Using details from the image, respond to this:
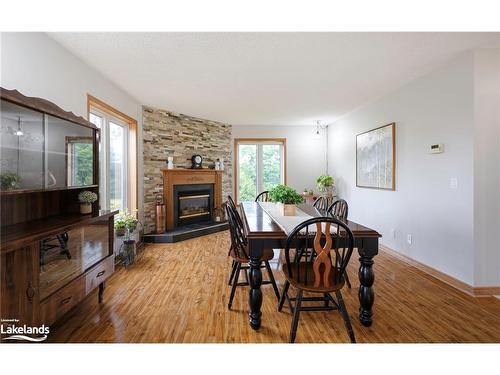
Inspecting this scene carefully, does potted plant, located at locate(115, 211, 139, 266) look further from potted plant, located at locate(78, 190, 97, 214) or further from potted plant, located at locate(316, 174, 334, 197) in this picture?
potted plant, located at locate(316, 174, 334, 197)

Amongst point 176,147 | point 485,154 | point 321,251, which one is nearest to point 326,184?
point 176,147

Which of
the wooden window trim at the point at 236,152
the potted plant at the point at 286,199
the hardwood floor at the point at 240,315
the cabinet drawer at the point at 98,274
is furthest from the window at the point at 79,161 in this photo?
the wooden window trim at the point at 236,152

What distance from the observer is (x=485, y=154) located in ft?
8.86

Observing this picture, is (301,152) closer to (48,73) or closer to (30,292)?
(48,73)

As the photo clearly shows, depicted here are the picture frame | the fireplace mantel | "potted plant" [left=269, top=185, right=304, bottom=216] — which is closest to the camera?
"potted plant" [left=269, top=185, right=304, bottom=216]

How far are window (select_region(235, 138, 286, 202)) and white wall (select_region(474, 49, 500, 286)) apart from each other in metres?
4.26

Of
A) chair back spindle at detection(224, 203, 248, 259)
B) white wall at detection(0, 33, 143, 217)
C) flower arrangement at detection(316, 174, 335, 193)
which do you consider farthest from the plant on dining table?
flower arrangement at detection(316, 174, 335, 193)

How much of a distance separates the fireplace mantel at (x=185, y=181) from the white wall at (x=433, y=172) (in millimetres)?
3233

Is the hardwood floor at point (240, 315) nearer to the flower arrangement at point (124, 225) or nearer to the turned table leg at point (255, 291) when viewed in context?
the turned table leg at point (255, 291)

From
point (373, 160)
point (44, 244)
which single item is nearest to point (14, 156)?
point (44, 244)

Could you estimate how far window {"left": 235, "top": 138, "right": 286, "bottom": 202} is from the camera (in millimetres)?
6751

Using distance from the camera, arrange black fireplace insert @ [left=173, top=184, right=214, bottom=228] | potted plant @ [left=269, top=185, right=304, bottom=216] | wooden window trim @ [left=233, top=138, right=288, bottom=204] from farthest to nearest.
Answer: wooden window trim @ [left=233, top=138, right=288, bottom=204] → black fireplace insert @ [left=173, top=184, right=214, bottom=228] → potted plant @ [left=269, top=185, right=304, bottom=216]

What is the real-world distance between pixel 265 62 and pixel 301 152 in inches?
155

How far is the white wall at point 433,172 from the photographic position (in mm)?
2783
